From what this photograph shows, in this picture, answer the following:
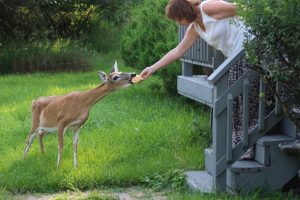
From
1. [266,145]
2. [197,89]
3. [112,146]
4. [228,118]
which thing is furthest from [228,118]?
[112,146]

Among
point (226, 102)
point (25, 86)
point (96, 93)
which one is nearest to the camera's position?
point (226, 102)

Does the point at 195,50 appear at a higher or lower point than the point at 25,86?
higher

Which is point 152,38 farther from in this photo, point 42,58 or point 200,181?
point 42,58

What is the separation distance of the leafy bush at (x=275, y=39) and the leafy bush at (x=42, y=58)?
14363 millimetres

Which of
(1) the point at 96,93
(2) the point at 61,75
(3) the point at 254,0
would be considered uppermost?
(3) the point at 254,0

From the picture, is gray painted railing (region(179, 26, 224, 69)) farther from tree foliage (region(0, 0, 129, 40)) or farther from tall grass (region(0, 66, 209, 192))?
tree foliage (region(0, 0, 129, 40))

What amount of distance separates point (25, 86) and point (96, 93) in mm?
8533

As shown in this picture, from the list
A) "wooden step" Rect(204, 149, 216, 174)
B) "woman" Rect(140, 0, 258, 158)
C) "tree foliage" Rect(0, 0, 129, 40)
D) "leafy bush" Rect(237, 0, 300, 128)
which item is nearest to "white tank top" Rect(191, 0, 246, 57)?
"woman" Rect(140, 0, 258, 158)

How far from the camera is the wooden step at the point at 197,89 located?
20.5 feet

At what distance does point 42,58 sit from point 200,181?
13.2m

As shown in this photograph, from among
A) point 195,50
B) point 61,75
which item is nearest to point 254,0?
point 195,50

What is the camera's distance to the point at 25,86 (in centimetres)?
1529

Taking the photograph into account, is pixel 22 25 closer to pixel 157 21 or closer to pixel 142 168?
pixel 157 21

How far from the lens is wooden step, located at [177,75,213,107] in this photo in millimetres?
6246
